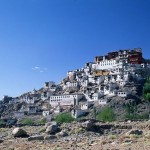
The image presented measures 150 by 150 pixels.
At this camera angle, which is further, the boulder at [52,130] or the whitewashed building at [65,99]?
the whitewashed building at [65,99]

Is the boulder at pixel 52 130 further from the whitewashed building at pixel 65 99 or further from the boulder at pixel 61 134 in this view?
the whitewashed building at pixel 65 99

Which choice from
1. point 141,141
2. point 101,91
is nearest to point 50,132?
point 141,141

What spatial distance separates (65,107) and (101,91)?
38.5 feet

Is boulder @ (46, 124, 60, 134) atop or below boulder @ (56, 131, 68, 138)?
atop

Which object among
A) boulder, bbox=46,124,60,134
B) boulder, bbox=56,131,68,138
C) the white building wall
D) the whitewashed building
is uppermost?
the white building wall

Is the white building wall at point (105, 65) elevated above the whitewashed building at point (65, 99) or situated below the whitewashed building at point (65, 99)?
above

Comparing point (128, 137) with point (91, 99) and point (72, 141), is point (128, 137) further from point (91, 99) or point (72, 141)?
point (91, 99)

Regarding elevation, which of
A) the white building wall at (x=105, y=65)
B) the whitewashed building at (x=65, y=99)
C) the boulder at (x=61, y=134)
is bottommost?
the boulder at (x=61, y=134)

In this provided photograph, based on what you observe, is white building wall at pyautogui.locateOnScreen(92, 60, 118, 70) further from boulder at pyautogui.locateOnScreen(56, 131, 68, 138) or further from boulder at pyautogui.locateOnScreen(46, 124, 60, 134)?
boulder at pyautogui.locateOnScreen(56, 131, 68, 138)

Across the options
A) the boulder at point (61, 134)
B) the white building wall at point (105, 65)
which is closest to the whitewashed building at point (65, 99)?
the white building wall at point (105, 65)

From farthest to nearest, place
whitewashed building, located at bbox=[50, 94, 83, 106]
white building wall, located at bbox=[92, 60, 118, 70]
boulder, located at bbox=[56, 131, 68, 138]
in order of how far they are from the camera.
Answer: white building wall, located at bbox=[92, 60, 118, 70]
whitewashed building, located at bbox=[50, 94, 83, 106]
boulder, located at bbox=[56, 131, 68, 138]

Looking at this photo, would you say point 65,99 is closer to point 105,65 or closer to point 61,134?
point 105,65

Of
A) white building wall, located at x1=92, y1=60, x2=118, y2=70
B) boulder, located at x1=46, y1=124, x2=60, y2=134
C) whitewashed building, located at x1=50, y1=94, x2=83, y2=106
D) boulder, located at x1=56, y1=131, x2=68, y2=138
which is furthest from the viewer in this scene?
white building wall, located at x1=92, y1=60, x2=118, y2=70

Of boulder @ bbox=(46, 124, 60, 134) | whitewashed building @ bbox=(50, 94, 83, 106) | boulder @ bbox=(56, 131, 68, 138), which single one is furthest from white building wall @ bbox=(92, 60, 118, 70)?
boulder @ bbox=(56, 131, 68, 138)
